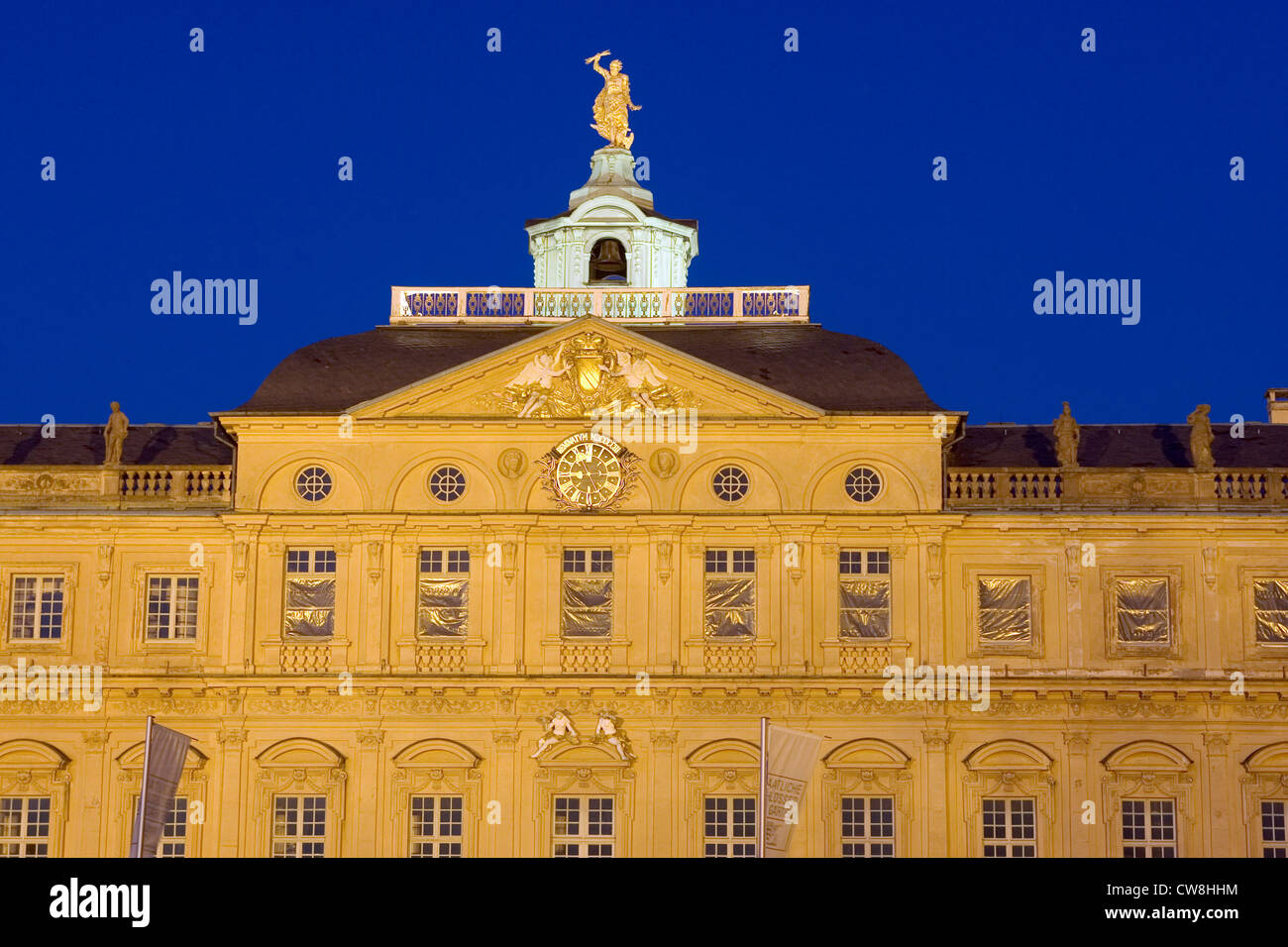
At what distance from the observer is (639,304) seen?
5847 cm

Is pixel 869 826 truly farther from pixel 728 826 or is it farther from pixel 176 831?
pixel 176 831

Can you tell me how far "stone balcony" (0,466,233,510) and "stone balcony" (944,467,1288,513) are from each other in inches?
672

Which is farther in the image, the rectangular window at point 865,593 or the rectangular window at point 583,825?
the rectangular window at point 865,593

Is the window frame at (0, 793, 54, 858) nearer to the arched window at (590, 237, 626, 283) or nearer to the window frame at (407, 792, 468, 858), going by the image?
the window frame at (407, 792, 468, 858)

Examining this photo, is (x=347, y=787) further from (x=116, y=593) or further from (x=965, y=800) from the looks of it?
(x=965, y=800)

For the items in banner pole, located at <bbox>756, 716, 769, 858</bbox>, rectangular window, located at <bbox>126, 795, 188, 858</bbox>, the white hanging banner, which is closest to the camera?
banner pole, located at <bbox>756, 716, 769, 858</bbox>

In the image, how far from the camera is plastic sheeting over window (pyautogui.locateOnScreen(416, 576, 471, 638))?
55375 mm

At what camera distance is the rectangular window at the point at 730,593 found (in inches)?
2165

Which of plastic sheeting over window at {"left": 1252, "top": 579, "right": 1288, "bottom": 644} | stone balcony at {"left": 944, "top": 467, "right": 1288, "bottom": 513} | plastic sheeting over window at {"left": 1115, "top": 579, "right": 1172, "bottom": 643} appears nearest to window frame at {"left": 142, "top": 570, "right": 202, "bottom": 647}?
stone balcony at {"left": 944, "top": 467, "right": 1288, "bottom": 513}

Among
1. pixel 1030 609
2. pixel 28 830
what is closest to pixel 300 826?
pixel 28 830

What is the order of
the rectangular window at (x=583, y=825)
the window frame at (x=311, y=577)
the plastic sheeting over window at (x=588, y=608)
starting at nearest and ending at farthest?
the rectangular window at (x=583, y=825) < the plastic sheeting over window at (x=588, y=608) < the window frame at (x=311, y=577)

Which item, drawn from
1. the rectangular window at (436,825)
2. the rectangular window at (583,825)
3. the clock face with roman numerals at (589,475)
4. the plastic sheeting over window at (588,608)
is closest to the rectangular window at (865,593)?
the plastic sheeting over window at (588,608)

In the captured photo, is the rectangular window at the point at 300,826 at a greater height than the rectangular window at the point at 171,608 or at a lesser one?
lesser

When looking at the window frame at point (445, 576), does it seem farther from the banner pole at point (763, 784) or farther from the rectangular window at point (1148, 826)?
the rectangular window at point (1148, 826)
